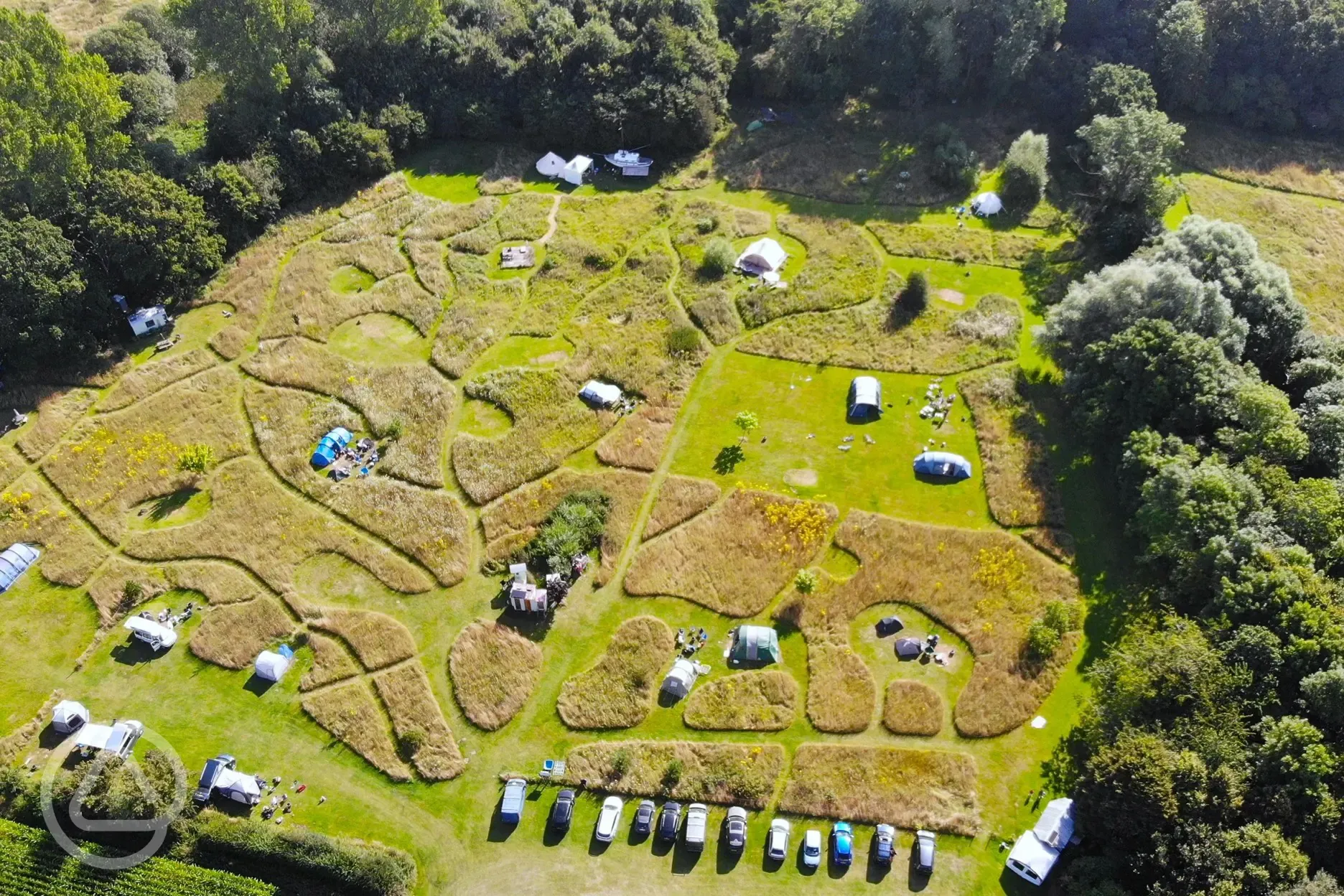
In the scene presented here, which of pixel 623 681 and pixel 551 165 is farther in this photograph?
pixel 551 165

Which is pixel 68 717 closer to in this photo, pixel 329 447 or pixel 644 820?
pixel 329 447

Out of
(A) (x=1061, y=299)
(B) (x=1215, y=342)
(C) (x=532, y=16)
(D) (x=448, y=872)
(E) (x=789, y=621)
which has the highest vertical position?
(C) (x=532, y=16)

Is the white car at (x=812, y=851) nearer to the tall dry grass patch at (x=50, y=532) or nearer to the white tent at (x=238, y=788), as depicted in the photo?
the white tent at (x=238, y=788)

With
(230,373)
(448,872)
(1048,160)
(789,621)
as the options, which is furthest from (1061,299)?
(230,373)

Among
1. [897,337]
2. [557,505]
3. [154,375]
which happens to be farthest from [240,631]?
[897,337]

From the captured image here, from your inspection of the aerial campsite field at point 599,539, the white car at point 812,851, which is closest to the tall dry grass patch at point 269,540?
the aerial campsite field at point 599,539

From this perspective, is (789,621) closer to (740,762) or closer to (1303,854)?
(740,762)

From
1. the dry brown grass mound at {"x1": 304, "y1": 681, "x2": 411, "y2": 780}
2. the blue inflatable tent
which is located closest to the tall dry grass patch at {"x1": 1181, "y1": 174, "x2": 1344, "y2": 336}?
the dry brown grass mound at {"x1": 304, "y1": 681, "x2": 411, "y2": 780}
